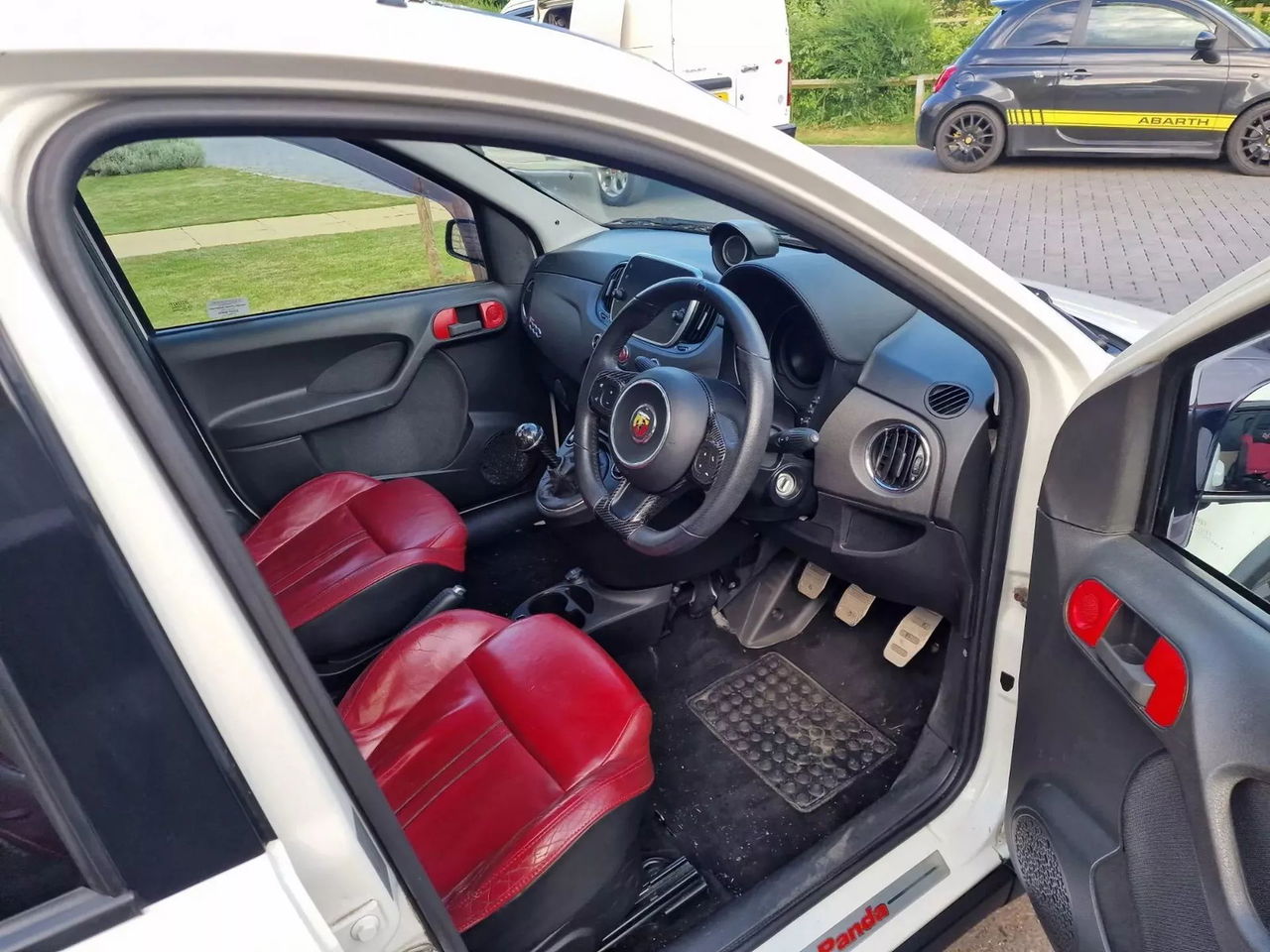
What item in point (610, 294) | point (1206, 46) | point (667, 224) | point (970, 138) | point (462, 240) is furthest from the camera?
point (970, 138)

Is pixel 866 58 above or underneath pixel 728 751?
underneath

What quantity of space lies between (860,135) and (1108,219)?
19.8ft

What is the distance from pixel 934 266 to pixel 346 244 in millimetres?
2609

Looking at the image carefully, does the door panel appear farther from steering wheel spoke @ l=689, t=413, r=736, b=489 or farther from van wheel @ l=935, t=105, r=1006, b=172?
van wheel @ l=935, t=105, r=1006, b=172

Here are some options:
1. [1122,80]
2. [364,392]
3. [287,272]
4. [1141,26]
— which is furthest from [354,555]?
[1141,26]

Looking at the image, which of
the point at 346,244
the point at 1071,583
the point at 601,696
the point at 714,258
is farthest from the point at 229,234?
the point at 1071,583

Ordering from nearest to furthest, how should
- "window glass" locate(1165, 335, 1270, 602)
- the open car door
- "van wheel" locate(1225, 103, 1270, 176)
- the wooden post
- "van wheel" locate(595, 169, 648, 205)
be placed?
the open car door, "window glass" locate(1165, 335, 1270, 602), "van wheel" locate(595, 169, 648, 205), the wooden post, "van wheel" locate(1225, 103, 1270, 176)

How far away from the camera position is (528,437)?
2.88m

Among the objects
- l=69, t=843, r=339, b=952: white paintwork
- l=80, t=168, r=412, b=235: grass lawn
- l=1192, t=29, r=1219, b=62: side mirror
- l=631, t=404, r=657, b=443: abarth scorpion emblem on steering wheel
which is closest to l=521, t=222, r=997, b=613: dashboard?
l=631, t=404, r=657, b=443: abarth scorpion emblem on steering wheel

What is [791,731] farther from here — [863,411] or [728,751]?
[863,411]

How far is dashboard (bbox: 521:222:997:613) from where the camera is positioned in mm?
1587

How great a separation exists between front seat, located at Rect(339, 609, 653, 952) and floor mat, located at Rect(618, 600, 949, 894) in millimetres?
510

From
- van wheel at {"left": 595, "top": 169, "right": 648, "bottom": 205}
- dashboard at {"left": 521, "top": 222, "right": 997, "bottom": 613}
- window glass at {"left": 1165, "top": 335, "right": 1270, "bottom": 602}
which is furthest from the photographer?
van wheel at {"left": 595, "top": 169, "right": 648, "bottom": 205}

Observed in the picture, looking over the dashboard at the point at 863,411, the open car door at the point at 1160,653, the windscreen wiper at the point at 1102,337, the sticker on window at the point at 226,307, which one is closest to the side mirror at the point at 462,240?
the sticker on window at the point at 226,307
